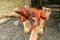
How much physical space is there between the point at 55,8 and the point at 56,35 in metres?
0.50

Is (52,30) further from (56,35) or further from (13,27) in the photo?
(13,27)

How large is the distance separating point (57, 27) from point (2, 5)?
148 cm

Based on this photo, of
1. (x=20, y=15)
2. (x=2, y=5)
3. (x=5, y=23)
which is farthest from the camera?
(x=2, y=5)

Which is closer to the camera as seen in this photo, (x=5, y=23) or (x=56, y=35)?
(x=56, y=35)

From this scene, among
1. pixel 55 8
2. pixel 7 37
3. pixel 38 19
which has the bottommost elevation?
pixel 7 37

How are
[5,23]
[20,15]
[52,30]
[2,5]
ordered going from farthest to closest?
1. [2,5]
2. [5,23]
3. [52,30]
4. [20,15]

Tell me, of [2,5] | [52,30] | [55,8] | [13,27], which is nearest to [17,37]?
[13,27]

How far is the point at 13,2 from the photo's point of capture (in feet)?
12.8

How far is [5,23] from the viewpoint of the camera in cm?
296

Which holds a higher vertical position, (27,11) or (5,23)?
(27,11)

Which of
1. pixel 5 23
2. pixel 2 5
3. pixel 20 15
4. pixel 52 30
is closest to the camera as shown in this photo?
pixel 20 15

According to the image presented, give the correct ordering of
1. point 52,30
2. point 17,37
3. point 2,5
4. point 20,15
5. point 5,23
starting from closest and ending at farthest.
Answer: point 20,15, point 17,37, point 52,30, point 5,23, point 2,5

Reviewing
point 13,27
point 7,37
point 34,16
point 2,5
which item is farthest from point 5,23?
point 34,16

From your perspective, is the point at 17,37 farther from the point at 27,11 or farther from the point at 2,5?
the point at 2,5
